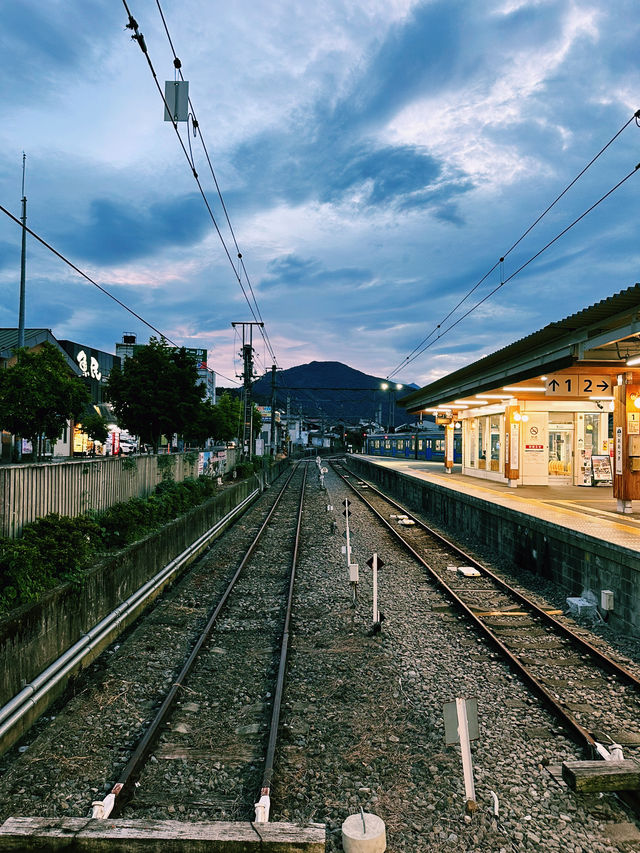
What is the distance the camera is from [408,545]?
14609 mm

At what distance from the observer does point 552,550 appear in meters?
11.3

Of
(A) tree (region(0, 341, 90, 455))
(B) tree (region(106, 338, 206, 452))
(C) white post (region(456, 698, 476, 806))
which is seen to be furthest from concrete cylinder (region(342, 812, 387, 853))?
(B) tree (region(106, 338, 206, 452))

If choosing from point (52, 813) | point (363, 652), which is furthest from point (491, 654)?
point (52, 813)

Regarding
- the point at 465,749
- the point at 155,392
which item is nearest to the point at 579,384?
the point at 465,749

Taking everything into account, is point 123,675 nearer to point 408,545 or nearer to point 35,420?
point 408,545

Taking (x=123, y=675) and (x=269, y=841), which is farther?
(x=123, y=675)

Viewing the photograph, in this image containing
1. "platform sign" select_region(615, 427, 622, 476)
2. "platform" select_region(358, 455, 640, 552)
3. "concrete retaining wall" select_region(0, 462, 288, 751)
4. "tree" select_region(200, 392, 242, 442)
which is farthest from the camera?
"tree" select_region(200, 392, 242, 442)

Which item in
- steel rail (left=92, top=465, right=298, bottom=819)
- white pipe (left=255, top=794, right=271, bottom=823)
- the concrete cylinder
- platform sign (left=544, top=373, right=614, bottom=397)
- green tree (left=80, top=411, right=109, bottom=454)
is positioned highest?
platform sign (left=544, top=373, right=614, bottom=397)

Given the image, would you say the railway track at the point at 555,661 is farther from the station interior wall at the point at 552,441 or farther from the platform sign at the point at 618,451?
the station interior wall at the point at 552,441

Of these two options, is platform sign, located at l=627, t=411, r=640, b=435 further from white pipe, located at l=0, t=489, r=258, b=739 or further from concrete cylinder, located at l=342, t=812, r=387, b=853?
concrete cylinder, located at l=342, t=812, r=387, b=853

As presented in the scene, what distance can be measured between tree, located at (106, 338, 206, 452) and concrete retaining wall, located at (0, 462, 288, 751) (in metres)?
11.8

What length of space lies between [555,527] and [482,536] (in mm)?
5251

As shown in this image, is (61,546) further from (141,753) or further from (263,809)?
(263,809)

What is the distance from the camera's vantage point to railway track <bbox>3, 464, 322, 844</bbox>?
4207mm
